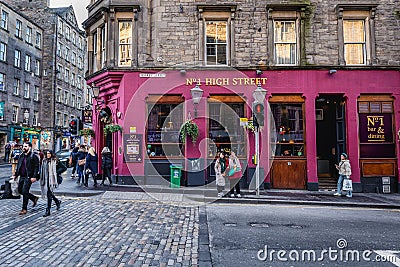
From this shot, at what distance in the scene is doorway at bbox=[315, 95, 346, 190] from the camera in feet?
47.8

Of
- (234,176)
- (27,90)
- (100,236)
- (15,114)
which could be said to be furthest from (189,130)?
(27,90)

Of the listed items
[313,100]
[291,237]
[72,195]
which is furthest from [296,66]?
[72,195]

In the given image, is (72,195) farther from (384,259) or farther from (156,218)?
(384,259)

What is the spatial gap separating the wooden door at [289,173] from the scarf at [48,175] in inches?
356

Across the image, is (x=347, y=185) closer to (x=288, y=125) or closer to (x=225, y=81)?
(x=288, y=125)

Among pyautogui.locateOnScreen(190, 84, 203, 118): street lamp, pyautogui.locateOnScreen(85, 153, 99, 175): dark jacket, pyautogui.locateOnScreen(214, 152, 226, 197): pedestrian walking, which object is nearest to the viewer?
pyautogui.locateOnScreen(214, 152, 226, 197): pedestrian walking

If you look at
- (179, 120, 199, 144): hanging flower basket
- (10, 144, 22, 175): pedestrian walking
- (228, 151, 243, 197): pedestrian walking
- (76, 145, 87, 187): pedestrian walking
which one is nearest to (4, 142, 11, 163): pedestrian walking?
(10, 144, 22, 175): pedestrian walking

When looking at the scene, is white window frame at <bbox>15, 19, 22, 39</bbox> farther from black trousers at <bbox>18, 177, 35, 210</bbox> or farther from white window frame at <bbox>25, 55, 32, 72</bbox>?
black trousers at <bbox>18, 177, 35, 210</bbox>

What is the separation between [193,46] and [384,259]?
11.8 meters

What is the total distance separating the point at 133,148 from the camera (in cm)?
1385

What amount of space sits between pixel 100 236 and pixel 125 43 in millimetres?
10808

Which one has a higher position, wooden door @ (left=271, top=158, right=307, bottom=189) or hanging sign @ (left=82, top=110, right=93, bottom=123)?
hanging sign @ (left=82, top=110, right=93, bottom=123)

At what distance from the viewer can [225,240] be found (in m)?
6.09

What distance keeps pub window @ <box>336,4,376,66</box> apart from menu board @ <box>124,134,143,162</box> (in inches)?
396
